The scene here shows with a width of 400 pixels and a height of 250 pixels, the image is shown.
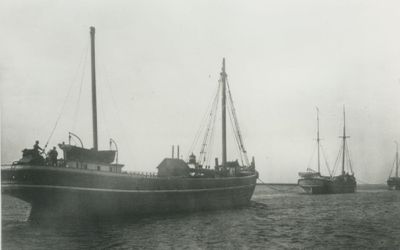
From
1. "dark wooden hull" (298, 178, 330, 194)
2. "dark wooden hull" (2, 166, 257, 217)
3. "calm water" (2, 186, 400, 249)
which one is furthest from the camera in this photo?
"dark wooden hull" (298, 178, 330, 194)

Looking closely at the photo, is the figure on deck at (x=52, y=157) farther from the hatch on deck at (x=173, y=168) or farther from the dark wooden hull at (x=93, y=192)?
the hatch on deck at (x=173, y=168)

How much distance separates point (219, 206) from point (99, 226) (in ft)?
58.0

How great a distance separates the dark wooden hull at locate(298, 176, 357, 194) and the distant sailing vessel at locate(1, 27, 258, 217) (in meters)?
47.6

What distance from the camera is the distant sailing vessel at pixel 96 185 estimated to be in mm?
24969

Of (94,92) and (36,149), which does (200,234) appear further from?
(94,92)

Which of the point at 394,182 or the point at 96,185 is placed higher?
the point at 96,185

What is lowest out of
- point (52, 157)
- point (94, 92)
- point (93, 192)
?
point (93, 192)

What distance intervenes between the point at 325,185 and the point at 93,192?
209 ft

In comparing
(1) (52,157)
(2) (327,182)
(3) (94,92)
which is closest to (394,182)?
(2) (327,182)

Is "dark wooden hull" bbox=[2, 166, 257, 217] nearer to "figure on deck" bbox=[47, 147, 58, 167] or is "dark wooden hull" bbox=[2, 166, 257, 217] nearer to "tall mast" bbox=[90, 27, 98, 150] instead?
"figure on deck" bbox=[47, 147, 58, 167]

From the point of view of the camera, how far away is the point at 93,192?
26438 millimetres

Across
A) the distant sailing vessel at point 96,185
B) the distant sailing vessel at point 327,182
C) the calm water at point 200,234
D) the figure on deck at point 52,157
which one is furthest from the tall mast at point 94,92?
the distant sailing vessel at point 327,182

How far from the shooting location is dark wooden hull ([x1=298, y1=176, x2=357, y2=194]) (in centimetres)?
8219

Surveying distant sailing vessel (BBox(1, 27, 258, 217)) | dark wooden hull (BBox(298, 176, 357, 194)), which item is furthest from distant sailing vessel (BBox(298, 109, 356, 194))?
distant sailing vessel (BBox(1, 27, 258, 217))
